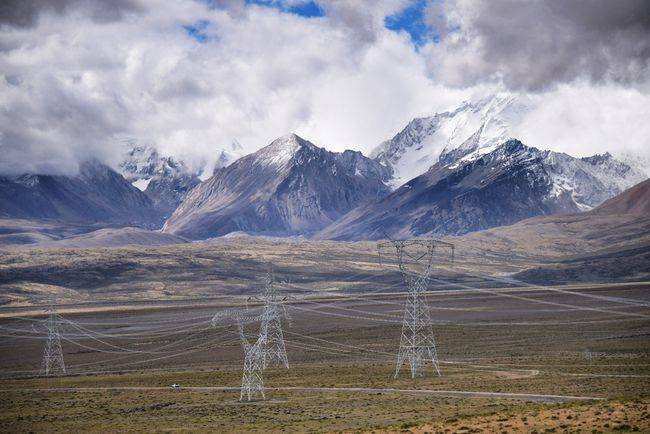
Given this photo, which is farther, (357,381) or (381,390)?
(357,381)

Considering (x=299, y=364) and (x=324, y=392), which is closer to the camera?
(x=324, y=392)

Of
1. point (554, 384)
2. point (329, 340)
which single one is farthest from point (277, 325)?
point (554, 384)

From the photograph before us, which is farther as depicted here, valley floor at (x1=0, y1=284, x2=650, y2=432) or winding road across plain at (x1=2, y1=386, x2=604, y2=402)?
winding road across plain at (x1=2, y1=386, x2=604, y2=402)

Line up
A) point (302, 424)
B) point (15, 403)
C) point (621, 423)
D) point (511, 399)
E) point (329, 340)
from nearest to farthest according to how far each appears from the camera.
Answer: point (621, 423) < point (302, 424) < point (511, 399) < point (15, 403) < point (329, 340)

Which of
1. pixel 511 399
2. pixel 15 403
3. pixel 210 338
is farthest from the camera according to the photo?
pixel 210 338

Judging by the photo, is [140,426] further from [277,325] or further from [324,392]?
[277,325]

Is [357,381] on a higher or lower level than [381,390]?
higher

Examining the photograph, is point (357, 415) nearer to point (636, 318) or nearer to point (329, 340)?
point (329, 340)

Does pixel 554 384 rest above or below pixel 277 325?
below

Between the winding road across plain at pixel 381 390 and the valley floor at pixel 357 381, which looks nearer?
the valley floor at pixel 357 381
